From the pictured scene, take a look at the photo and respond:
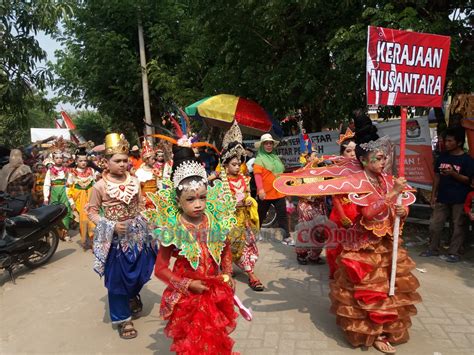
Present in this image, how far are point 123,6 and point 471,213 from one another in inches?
586

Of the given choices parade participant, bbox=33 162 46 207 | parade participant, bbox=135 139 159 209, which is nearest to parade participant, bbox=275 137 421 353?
parade participant, bbox=135 139 159 209

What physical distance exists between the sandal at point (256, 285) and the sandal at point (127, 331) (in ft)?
5.02

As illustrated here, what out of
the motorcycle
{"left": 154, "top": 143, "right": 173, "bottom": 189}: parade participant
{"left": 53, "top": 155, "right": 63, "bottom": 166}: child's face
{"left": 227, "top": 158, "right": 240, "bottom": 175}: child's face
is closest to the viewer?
{"left": 227, "top": 158, "right": 240, "bottom": 175}: child's face

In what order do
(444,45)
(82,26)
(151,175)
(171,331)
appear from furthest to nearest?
(82,26) < (151,175) < (444,45) < (171,331)

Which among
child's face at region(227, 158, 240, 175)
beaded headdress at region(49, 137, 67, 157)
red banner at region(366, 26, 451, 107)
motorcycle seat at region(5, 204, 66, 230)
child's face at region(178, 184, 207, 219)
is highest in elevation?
red banner at region(366, 26, 451, 107)

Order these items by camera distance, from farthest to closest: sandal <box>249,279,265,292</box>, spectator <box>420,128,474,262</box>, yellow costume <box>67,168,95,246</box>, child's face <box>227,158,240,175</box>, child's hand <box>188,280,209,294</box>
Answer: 1. yellow costume <box>67,168,95,246</box>
2. spectator <box>420,128,474,262</box>
3. child's face <box>227,158,240,175</box>
4. sandal <box>249,279,265,292</box>
5. child's hand <box>188,280,209,294</box>

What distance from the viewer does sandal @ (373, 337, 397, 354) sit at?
3207 millimetres

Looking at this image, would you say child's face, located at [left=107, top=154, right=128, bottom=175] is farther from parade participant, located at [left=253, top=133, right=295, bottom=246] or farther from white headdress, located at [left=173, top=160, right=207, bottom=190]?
parade participant, located at [left=253, top=133, right=295, bottom=246]

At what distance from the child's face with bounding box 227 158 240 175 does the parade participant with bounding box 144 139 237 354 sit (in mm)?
2293

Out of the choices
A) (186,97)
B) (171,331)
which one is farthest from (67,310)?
(186,97)

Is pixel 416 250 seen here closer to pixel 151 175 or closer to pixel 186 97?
pixel 151 175

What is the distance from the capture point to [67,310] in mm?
4492

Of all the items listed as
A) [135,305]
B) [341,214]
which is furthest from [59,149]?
[341,214]

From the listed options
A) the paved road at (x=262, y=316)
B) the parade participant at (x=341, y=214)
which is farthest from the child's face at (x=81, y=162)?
the parade participant at (x=341, y=214)
